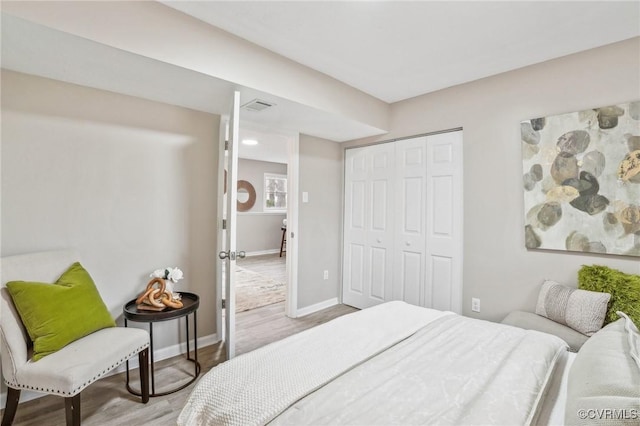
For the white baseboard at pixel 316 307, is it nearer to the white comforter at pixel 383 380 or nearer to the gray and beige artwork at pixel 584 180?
the white comforter at pixel 383 380

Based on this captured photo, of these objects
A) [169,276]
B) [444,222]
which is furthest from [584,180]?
[169,276]

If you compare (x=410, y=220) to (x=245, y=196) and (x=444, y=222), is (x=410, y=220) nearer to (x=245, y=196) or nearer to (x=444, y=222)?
(x=444, y=222)

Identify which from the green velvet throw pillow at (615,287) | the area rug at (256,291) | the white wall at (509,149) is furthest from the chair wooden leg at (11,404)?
the green velvet throw pillow at (615,287)

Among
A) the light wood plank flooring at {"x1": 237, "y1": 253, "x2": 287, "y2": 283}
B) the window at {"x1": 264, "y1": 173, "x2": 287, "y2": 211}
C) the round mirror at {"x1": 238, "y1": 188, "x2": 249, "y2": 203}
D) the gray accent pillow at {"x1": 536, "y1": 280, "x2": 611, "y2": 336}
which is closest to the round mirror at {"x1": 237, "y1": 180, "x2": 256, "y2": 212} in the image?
the round mirror at {"x1": 238, "y1": 188, "x2": 249, "y2": 203}

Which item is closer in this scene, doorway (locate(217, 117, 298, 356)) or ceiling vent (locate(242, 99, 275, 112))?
ceiling vent (locate(242, 99, 275, 112))

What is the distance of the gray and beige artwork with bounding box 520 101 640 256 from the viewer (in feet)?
6.63

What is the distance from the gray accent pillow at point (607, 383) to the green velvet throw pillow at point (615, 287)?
92 cm

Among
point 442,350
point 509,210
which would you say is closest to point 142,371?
point 442,350

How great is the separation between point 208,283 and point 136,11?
6.80 ft

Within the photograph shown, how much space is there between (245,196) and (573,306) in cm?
636

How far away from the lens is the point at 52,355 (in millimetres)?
1582

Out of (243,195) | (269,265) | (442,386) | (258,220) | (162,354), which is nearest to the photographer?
(442,386)

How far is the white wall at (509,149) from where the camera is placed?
2141 millimetres
